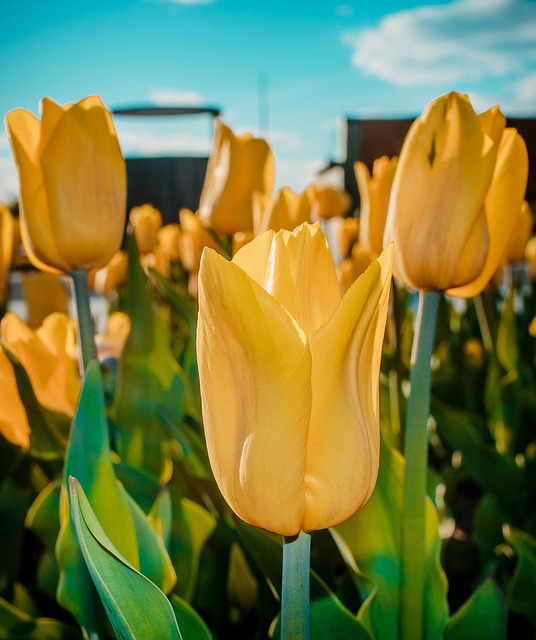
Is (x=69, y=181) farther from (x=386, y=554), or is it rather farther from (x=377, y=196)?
(x=386, y=554)

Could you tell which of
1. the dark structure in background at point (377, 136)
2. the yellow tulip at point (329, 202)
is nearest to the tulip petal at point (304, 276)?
the yellow tulip at point (329, 202)

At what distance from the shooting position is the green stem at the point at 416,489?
661mm

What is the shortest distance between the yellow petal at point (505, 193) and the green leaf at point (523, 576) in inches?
16.1

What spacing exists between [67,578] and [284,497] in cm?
44

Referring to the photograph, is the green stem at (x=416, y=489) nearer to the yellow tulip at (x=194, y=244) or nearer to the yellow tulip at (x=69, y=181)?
the yellow tulip at (x=69, y=181)

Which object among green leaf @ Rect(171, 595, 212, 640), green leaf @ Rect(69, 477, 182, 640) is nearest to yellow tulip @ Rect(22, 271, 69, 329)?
green leaf @ Rect(171, 595, 212, 640)

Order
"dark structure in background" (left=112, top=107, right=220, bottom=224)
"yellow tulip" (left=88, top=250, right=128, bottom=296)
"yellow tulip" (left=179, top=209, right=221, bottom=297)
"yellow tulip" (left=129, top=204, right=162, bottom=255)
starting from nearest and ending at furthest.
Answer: "yellow tulip" (left=179, top=209, right=221, bottom=297)
"yellow tulip" (left=88, top=250, right=128, bottom=296)
"yellow tulip" (left=129, top=204, right=162, bottom=255)
"dark structure in background" (left=112, top=107, right=220, bottom=224)

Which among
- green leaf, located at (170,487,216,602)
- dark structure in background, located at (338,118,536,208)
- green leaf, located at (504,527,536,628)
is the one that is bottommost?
green leaf, located at (504,527,536,628)

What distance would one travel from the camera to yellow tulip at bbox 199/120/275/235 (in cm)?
133

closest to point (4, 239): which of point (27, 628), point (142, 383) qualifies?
point (142, 383)

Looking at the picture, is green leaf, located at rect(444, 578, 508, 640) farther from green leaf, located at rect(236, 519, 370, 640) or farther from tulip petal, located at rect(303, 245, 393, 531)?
tulip petal, located at rect(303, 245, 393, 531)

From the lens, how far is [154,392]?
1.10 meters

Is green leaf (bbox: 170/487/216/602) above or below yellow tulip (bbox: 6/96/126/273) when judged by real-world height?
below

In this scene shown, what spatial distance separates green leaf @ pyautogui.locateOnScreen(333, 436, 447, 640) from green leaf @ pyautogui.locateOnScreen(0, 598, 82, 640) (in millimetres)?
394
